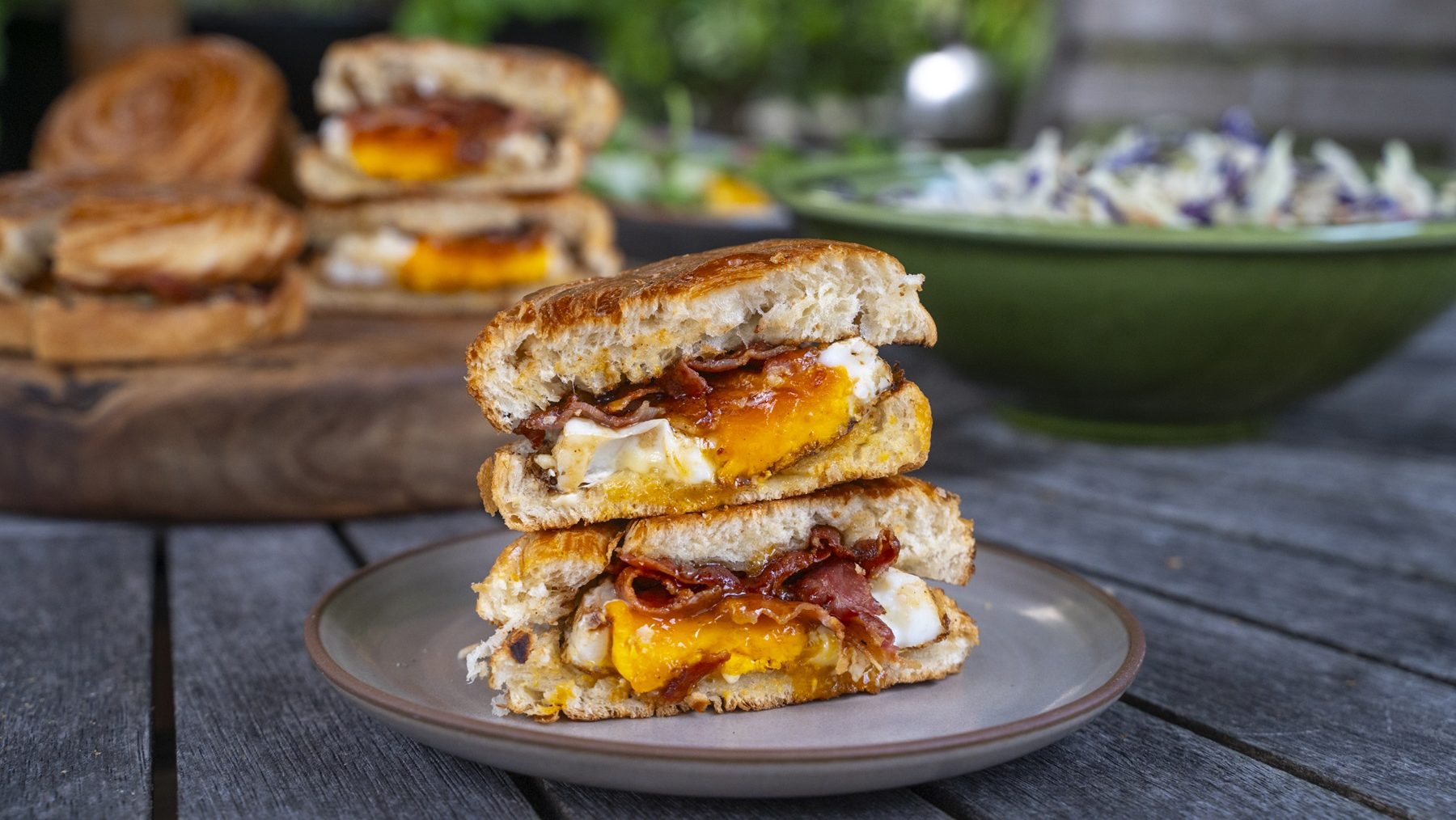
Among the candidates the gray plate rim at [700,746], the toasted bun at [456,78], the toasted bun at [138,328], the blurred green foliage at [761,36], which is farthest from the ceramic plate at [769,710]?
the blurred green foliage at [761,36]

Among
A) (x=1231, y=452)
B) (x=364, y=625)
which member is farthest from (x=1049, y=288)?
(x=364, y=625)

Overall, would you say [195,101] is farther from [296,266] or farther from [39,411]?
[39,411]

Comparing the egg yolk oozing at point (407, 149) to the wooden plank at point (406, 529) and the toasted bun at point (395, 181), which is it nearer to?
the toasted bun at point (395, 181)

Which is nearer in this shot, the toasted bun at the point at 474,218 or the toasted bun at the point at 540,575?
the toasted bun at the point at 540,575

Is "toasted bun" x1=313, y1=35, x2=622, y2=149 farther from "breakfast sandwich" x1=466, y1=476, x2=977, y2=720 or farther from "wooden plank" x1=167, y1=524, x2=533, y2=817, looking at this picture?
"breakfast sandwich" x1=466, y1=476, x2=977, y2=720

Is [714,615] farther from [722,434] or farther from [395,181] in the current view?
[395,181]

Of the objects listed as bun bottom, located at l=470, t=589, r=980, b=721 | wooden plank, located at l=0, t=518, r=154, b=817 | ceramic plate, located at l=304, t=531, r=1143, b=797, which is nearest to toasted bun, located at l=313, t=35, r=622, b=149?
wooden plank, located at l=0, t=518, r=154, b=817
